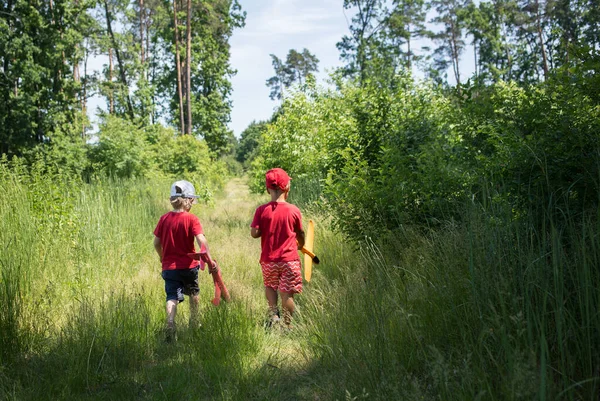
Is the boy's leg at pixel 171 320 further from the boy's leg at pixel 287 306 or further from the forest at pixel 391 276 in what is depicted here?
the boy's leg at pixel 287 306

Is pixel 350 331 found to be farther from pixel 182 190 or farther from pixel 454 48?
pixel 454 48

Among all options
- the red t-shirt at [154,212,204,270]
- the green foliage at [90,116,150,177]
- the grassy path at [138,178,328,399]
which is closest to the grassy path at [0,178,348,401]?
the grassy path at [138,178,328,399]

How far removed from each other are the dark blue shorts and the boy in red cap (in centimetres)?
74

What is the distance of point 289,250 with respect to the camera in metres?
5.21

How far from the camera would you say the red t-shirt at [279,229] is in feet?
17.1

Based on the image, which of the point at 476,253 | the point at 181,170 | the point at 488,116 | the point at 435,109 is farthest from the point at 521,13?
the point at 476,253

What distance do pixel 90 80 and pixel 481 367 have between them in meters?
30.3

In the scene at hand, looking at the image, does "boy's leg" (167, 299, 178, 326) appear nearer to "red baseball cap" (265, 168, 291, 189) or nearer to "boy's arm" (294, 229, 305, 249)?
"boy's arm" (294, 229, 305, 249)

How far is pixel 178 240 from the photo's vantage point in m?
5.09

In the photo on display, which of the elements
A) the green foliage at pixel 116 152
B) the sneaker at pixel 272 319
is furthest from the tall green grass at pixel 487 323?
the green foliage at pixel 116 152

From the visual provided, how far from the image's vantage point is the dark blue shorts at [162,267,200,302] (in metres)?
5.05

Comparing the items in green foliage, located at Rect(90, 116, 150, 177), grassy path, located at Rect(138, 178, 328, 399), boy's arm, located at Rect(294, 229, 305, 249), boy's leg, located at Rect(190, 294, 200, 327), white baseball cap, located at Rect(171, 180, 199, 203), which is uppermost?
green foliage, located at Rect(90, 116, 150, 177)

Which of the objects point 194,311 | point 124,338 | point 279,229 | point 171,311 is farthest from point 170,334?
point 279,229

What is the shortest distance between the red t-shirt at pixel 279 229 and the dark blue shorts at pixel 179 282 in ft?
2.55
